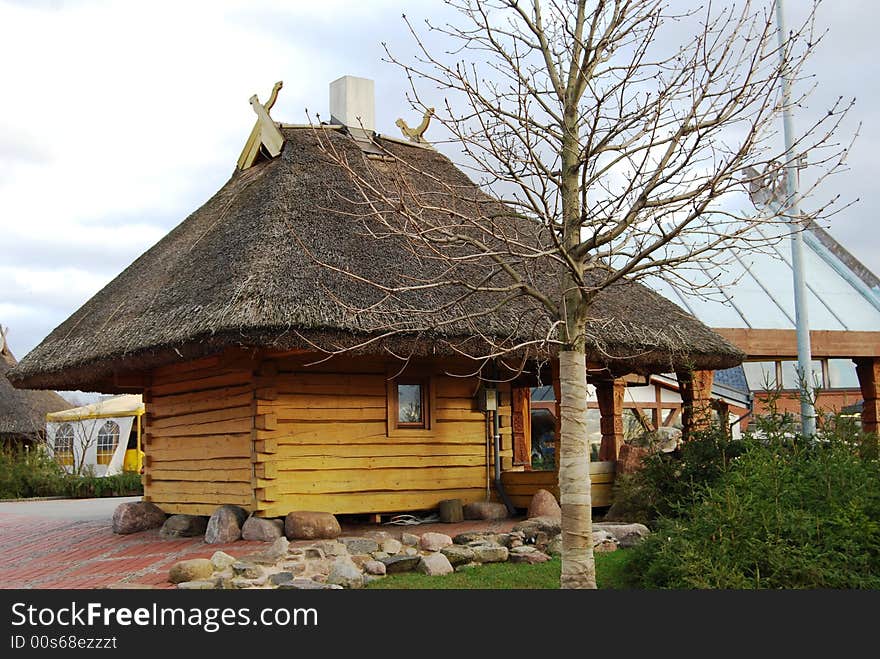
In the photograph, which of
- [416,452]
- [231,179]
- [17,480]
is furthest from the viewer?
[17,480]

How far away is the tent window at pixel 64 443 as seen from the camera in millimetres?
29197

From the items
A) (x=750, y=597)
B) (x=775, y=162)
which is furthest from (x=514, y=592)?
(x=775, y=162)

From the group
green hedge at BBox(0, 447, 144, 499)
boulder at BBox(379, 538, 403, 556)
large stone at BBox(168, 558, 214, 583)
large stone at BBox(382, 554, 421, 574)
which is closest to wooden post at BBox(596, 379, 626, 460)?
boulder at BBox(379, 538, 403, 556)

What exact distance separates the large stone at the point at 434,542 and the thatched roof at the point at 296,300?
2285mm

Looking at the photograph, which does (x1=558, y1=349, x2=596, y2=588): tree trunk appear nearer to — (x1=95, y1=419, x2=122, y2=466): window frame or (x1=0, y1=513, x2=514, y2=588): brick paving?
(x1=0, y1=513, x2=514, y2=588): brick paving

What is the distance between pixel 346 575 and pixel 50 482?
64.9ft

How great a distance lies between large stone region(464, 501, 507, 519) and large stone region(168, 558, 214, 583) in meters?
5.00

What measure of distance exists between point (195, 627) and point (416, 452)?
22.2ft

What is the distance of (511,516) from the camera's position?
1269cm

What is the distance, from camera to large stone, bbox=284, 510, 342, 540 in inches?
424

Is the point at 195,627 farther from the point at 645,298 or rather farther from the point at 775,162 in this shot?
the point at 645,298

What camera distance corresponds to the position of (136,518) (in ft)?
42.2

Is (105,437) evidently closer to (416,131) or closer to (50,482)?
(50,482)

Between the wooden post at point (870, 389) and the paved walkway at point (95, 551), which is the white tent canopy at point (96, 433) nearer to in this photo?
the paved walkway at point (95, 551)
